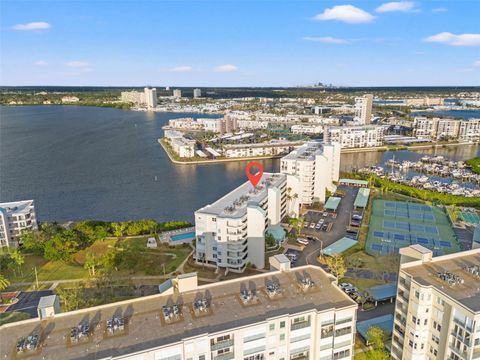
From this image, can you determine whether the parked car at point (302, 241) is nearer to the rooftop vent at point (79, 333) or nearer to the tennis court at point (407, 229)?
the tennis court at point (407, 229)

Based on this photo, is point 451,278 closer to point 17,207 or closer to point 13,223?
point 13,223

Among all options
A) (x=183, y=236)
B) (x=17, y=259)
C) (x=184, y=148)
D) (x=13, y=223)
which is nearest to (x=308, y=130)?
(x=184, y=148)

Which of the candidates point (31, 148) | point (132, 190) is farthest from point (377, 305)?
point (31, 148)

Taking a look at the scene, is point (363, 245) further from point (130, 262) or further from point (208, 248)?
point (130, 262)

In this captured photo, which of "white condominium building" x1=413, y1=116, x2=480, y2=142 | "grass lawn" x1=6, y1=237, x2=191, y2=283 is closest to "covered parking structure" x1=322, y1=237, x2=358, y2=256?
"grass lawn" x1=6, y1=237, x2=191, y2=283

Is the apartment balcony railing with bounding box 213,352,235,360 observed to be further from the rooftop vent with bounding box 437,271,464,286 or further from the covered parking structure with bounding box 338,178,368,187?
the covered parking structure with bounding box 338,178,368,187

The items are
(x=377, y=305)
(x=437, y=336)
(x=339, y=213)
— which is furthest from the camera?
(x=339, y=213)

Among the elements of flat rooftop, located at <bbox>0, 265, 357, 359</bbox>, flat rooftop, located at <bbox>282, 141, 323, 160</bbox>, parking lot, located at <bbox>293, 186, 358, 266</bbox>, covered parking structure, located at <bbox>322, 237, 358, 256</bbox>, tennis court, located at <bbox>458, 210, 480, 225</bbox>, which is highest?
flat rooftop, located at <bbox>282, 141, 323, 160</bbox>
